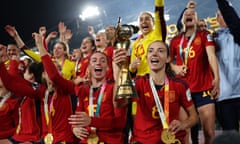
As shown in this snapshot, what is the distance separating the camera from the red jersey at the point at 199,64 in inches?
155

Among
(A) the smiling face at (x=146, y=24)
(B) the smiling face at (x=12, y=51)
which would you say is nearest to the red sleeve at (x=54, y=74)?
(A) the smiling face at (x=146, y=24)

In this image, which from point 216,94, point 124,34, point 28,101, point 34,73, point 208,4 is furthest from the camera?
point 208,4

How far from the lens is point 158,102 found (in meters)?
2.94

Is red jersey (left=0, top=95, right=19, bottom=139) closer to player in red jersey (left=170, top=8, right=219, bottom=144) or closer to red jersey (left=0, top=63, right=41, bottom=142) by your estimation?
red jersey (left=0, top=63, right=41, bottom=142)

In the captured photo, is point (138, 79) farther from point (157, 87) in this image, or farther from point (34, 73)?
point (34, 73)

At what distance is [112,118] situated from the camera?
323cm

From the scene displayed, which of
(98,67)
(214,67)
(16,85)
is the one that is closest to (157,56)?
(98,67)

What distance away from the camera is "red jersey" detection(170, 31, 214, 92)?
13.0ft

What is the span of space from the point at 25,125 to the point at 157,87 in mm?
1699

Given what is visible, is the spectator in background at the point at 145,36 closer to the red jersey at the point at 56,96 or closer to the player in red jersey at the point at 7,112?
the red jersey at the point at 56,96

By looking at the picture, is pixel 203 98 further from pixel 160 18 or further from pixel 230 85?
pixel 160 18

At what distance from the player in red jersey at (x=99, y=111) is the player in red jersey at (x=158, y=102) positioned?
0.27 metres

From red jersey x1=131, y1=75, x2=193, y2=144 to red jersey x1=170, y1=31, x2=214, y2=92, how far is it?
0.90 metres

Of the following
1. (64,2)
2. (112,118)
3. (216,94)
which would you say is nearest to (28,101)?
(112,118)
